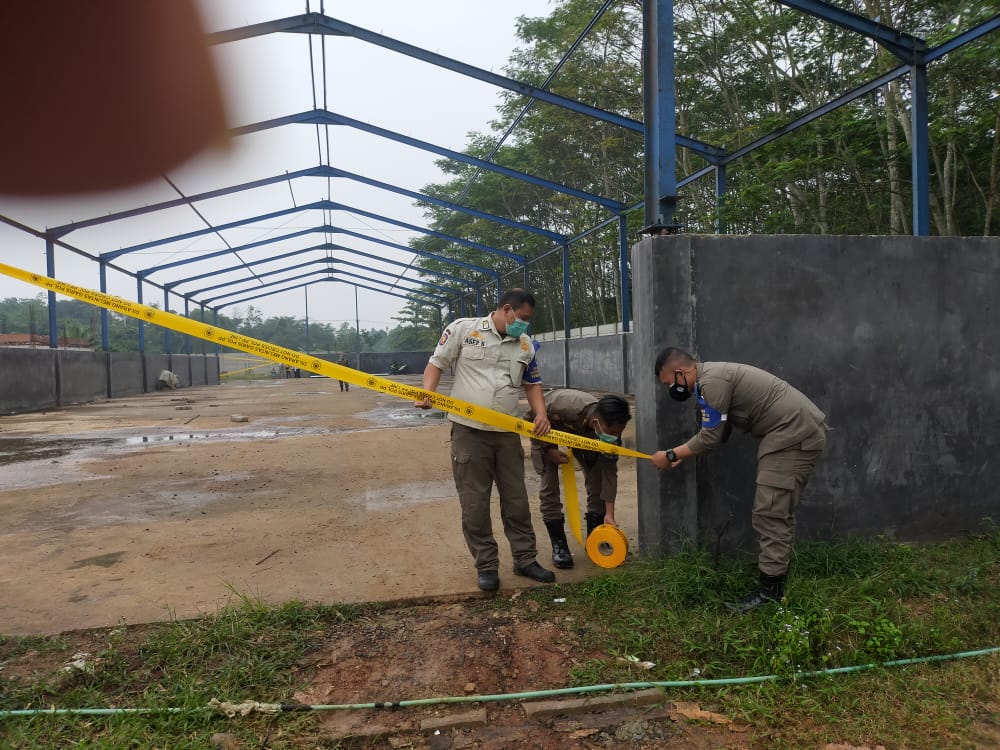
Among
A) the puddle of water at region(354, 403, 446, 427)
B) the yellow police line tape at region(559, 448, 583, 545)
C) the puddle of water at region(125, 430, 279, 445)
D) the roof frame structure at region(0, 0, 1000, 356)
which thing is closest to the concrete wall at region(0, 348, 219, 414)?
the roof frame structure at region(0, 0, 1000, 356)

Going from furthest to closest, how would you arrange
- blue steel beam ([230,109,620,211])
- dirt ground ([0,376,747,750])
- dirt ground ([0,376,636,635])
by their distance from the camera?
blue steel beam ([230,109,620,211]) < dirt ground ([0,376,636,635]) < dirt ground ([0,376,747,750])

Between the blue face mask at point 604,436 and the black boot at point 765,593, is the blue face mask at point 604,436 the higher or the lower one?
the higher one

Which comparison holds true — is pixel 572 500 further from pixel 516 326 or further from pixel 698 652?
pixel 698 652

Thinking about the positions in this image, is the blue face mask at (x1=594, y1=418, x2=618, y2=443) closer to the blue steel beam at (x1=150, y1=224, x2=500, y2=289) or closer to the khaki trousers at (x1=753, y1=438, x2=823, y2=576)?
the khaki trousers at (x1=753, y1=438, x2=823, y2=576)

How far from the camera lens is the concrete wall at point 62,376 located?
14.9m

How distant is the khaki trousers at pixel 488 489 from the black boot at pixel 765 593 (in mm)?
1103

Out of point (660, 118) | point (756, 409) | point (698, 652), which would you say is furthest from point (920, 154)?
point (698, 652)

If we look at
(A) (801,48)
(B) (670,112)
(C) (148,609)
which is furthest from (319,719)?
(A) (801,48)

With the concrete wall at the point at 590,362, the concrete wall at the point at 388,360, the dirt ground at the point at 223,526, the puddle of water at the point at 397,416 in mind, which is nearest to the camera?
the dirt ground at the point at 223,526

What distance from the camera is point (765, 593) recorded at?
3.03 m

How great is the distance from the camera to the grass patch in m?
2.27

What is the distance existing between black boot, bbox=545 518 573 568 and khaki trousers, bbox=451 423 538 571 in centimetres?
22

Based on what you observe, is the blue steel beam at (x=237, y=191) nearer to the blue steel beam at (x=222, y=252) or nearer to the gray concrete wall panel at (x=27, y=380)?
the gray concrete wall panel at (x=27, y=380)

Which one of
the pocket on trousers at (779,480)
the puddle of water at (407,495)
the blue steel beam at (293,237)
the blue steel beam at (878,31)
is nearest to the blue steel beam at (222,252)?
the blue steel beam at (293,237)
